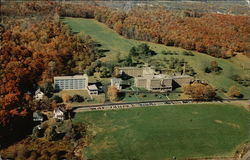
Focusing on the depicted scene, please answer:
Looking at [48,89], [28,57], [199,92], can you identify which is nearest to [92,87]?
[48,89]

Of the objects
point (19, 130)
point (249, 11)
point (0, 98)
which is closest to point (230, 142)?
point (19, 130)

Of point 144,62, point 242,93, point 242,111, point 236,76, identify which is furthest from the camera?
point 144,62

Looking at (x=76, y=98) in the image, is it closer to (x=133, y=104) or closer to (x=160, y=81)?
(x=133, y=104)

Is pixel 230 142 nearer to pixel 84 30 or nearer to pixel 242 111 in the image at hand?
pixel 242 111

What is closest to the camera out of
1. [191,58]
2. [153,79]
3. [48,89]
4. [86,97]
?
[48,89]

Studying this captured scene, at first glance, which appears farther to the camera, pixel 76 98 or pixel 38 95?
pixel 76 98

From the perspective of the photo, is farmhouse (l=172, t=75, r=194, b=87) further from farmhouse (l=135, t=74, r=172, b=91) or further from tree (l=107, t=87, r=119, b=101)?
tree (l=107, t=87, r=119, b=101)
